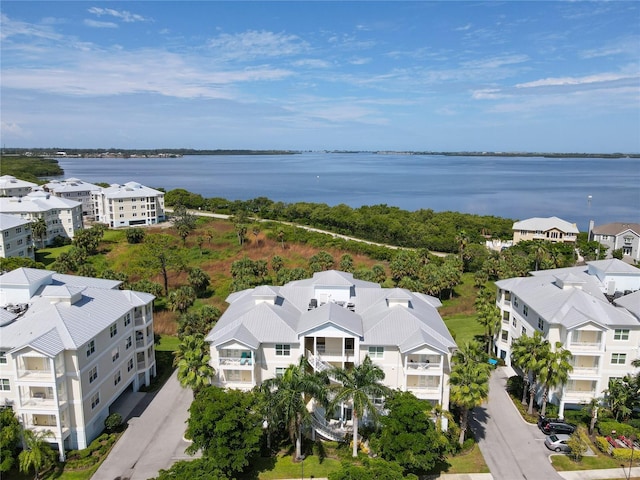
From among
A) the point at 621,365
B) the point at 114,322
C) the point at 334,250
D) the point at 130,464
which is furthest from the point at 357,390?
the point at 334,250

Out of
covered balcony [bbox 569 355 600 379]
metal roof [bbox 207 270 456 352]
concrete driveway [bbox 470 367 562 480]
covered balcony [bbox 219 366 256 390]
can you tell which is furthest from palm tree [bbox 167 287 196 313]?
covered balcony [bbox 569 355 600 379]

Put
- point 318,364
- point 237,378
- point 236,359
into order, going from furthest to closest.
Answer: point 237,378 → point 318,364 → point 236,359

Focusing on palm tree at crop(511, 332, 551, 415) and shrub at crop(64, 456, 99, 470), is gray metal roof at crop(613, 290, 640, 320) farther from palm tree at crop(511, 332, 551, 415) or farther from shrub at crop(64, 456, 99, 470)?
shrub at crop(64, 456, 99, 470)

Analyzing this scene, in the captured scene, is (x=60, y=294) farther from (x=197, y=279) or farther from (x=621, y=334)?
(x=621, y=334)

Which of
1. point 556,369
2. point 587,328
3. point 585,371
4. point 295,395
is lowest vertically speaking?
point 585,371

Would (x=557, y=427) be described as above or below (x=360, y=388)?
below

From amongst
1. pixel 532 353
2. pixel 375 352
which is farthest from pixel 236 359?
pixel 532 353
